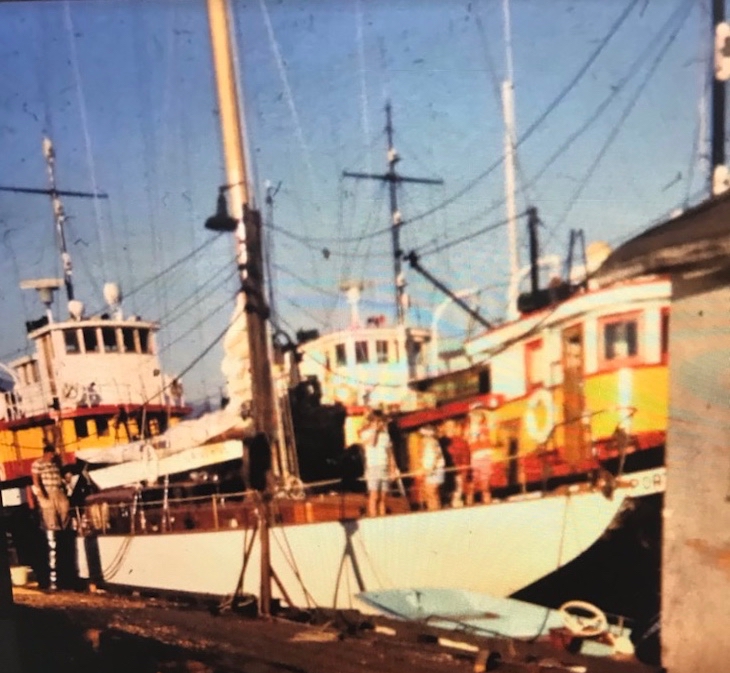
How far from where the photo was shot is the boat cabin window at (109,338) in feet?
5.92

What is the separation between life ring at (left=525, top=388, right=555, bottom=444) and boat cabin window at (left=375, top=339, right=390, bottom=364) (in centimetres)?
38

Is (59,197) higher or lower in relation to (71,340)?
higher

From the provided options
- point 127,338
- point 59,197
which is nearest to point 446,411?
point 127,338

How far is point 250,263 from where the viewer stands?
171 centimetres

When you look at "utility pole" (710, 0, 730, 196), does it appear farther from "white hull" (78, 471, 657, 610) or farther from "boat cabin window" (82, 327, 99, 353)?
"boat cabin window" (82, 327, 99, 353)

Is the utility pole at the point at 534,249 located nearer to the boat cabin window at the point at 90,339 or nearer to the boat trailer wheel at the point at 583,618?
the boat trailer wheel at the point at 583,618

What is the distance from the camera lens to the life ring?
60.3 inches

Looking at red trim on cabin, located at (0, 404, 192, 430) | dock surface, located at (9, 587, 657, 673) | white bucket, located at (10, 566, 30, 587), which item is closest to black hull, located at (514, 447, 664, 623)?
dock surface, located at (9, 587, 657, 673)

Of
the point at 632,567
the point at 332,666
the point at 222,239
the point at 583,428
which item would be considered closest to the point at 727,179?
the point at 583,428

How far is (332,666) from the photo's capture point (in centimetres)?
175

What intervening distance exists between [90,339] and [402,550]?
1092mm

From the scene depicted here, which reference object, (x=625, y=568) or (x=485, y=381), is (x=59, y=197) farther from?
(x=625, y=568)

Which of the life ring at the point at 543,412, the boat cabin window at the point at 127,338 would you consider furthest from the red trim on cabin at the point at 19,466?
the life ring at the point at 543,412

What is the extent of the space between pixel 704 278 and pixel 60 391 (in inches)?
70.6
